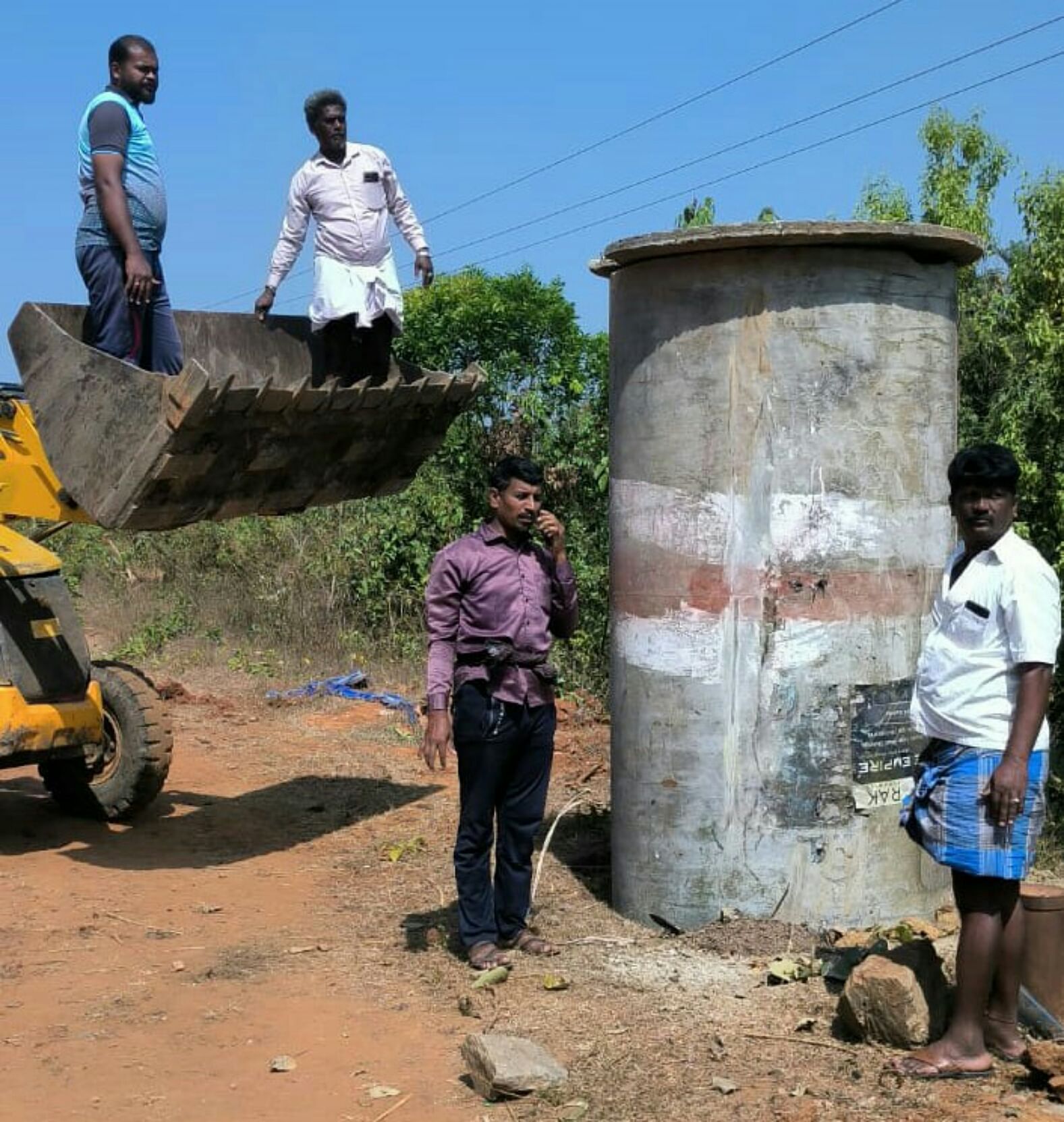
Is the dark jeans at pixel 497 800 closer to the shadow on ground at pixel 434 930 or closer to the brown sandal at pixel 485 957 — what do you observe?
the brown sandal at pixel 485 957

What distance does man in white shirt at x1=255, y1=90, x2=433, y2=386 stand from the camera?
711 cm

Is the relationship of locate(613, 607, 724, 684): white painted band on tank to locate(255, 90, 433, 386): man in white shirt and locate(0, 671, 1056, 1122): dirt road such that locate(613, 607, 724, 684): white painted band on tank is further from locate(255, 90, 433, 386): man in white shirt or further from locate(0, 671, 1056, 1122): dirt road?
locate(255, 90, 433, 386): man in white shirt

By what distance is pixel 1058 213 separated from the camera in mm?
10242

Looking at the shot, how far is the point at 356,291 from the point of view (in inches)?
279

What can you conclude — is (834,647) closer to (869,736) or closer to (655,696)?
(869,736)

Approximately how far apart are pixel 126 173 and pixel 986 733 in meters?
4.61

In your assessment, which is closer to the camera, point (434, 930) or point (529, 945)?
point (529, 945)

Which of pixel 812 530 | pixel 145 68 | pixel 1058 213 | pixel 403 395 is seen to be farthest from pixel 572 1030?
pixel 1058 213

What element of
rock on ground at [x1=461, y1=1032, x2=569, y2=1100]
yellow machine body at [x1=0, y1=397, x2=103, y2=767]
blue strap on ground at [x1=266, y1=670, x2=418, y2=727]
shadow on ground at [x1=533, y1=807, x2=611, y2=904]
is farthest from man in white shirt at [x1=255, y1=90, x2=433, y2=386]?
blue strap on ground at [x1=266, y1=670, x2=418, y2=727]

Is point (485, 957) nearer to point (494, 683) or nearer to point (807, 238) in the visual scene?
point (494, 683)

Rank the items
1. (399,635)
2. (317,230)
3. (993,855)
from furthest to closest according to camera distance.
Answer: (399,635)
(317,230)
(993,855)

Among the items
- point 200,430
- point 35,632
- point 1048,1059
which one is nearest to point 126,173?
point 200,430

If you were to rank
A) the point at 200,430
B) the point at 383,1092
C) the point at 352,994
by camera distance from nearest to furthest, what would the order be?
the point at 383,1092 < the point at 352,994 < the point at 200,430

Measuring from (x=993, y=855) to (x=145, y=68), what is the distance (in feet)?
16.6
